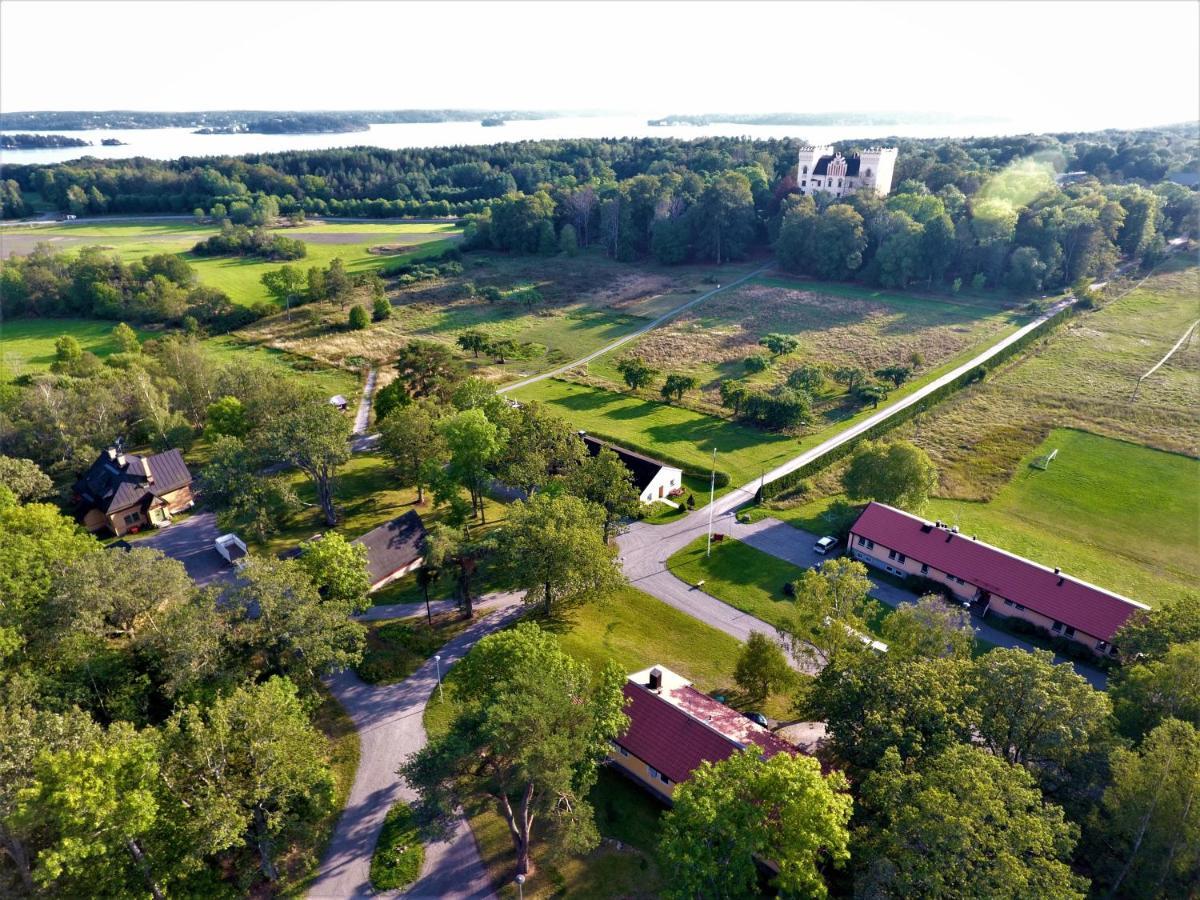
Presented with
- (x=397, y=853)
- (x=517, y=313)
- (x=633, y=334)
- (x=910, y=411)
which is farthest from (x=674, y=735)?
(x=517, y=313)

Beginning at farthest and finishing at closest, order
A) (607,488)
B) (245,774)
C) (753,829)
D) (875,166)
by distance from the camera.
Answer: (875,166) → (607,488) → (245,774) → (753,829)

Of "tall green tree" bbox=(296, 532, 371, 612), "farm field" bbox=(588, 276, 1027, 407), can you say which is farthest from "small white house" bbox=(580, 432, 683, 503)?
"farm field" bbox=(588, 276, 1027, 407)

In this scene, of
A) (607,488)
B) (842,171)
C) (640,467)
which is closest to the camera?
(607,488)

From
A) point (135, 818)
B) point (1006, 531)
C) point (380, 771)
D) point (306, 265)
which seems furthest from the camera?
point (306, 265)

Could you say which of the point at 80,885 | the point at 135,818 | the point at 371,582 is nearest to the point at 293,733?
the point at 135,818

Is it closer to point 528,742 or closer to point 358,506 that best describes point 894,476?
point 528,742

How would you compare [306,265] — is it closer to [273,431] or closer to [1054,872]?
[273,431]
